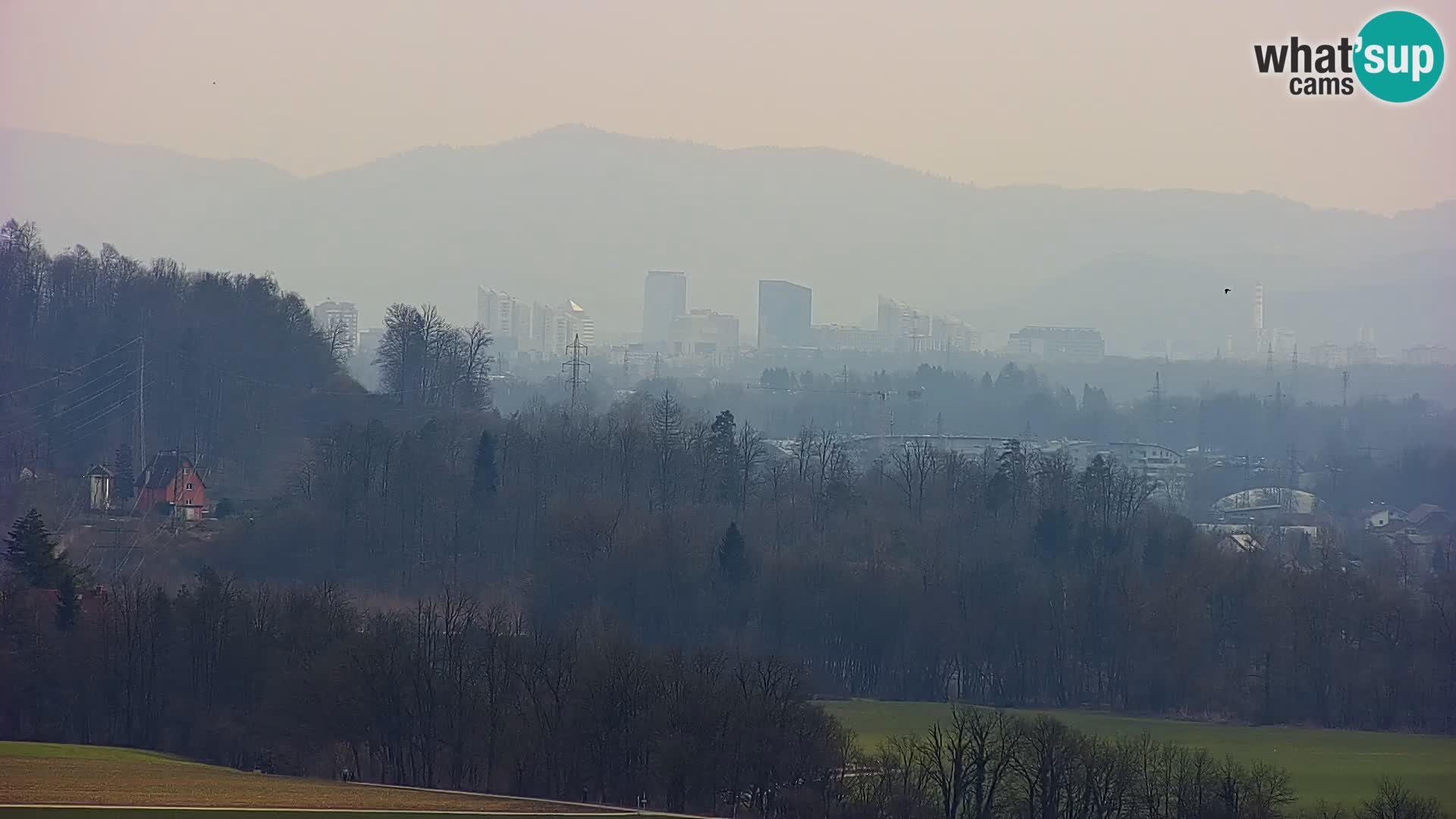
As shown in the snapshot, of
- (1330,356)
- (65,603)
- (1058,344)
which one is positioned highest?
(1058,344)

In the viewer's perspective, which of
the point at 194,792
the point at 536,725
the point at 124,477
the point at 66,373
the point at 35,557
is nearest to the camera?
the point at 194,792

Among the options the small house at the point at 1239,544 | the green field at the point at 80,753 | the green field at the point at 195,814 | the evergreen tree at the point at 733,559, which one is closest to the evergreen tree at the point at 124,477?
the evergreen tree at the point at 733,559

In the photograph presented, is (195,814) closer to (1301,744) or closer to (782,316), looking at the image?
(1301,744)

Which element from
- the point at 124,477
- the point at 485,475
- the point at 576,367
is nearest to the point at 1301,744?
the point at 485,475

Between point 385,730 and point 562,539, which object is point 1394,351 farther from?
point 385,730

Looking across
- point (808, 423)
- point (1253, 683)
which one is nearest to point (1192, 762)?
point (1253, 683)

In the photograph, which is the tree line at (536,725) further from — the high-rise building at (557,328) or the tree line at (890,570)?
the high-rise building at (557,328)

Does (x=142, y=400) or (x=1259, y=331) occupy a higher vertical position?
(x=1259, y=331)
